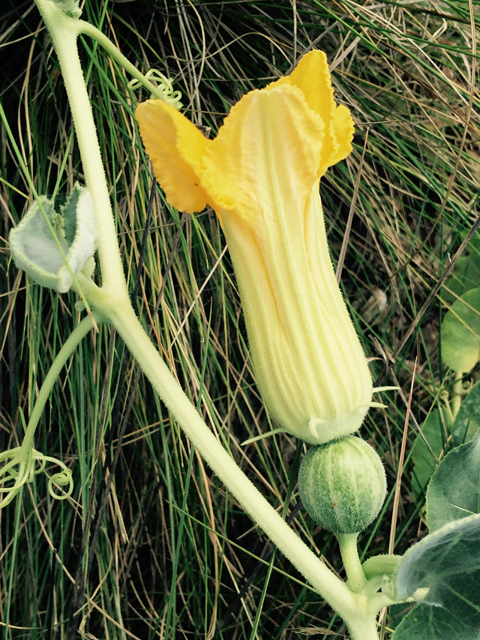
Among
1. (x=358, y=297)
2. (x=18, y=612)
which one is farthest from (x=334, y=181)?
(x=18, y=612)

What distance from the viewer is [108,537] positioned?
845 millimetres

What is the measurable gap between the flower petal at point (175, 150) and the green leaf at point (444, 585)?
31 centimetres

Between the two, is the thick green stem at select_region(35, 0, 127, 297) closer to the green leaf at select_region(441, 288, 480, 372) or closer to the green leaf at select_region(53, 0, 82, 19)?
the green leaf at select_region(53, 0, 82, 19)

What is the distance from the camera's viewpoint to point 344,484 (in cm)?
44

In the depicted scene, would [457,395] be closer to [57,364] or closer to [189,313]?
[189,313]

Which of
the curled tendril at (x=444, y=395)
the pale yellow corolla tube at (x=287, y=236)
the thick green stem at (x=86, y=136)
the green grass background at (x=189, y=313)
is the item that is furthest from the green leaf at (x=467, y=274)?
the thick green stem at (x=86, y=136)

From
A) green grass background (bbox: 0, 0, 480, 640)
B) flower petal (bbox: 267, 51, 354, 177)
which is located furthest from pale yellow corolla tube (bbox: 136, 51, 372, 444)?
green grass background (bbox: 0, 0, 480, 640)

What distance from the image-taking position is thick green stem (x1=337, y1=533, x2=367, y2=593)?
1.46 ft

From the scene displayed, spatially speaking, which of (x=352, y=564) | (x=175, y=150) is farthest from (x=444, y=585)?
(x=175, y=150)

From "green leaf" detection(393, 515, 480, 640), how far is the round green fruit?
0.17ft

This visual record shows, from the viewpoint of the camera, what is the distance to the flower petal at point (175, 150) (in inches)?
17.4

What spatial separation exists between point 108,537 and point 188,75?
67 cm

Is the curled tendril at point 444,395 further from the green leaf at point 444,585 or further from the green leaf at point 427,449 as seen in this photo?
the green leaf at point 444,585

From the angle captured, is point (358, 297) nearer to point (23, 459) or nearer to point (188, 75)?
point (188, 75)
